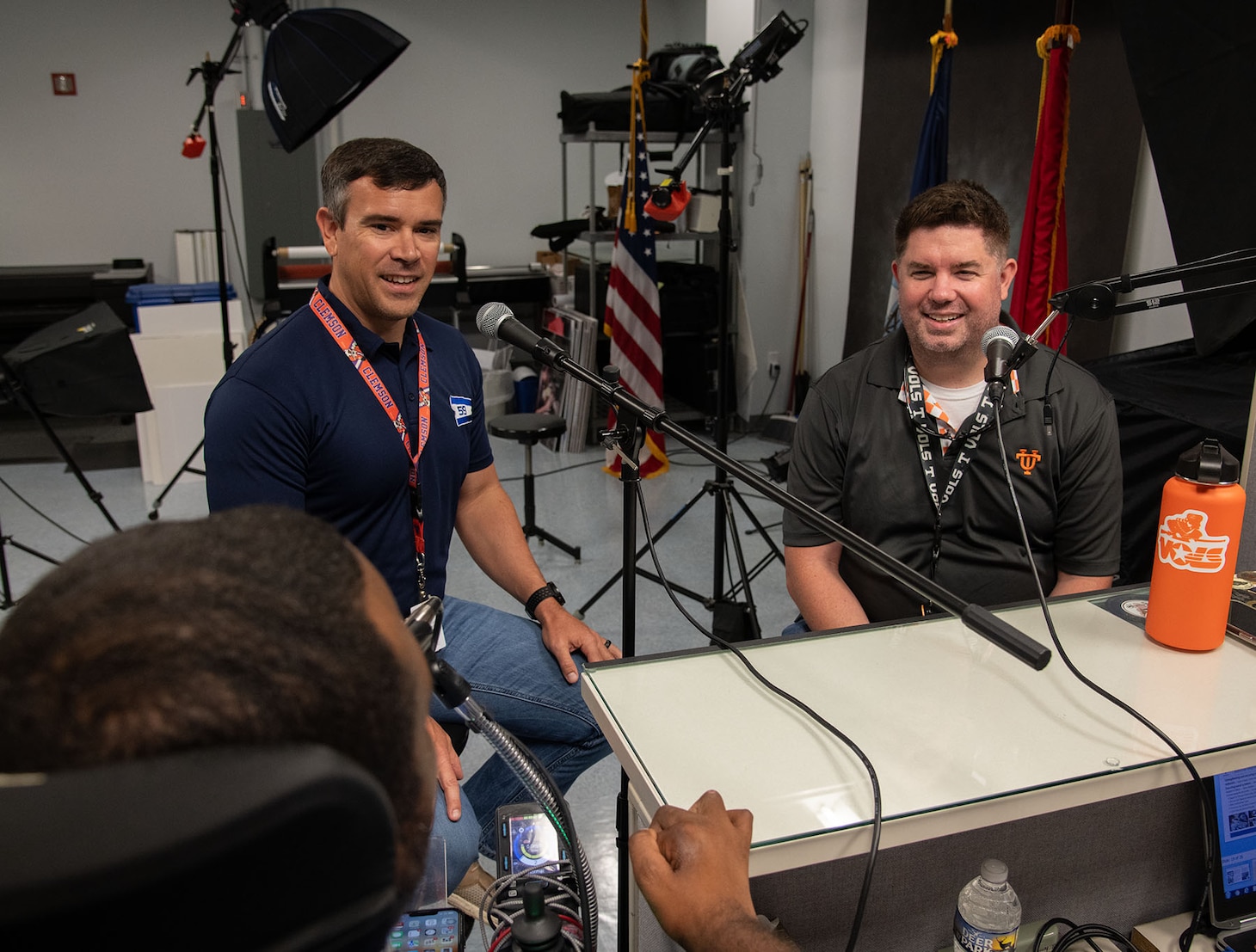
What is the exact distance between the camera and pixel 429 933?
1281 mm

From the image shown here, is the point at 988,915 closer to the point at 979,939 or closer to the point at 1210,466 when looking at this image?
the point at 979,939

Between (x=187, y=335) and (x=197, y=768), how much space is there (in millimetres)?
4611

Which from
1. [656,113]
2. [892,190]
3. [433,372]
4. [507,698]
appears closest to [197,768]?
[507,698]

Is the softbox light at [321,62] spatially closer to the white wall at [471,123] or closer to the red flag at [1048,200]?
the red flag at [1048,200]

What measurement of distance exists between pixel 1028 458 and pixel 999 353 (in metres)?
0.53

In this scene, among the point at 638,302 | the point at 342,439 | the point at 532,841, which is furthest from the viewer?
the point at 638,302

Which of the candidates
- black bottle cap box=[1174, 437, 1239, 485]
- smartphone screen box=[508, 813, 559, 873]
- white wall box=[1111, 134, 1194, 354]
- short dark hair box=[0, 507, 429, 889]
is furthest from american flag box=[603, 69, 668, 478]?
short dark hair box=[0, 507, 429, 889]

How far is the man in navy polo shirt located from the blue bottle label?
0.70m

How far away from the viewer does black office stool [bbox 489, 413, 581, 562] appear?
3494mm

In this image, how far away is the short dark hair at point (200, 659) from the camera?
1.37 ft

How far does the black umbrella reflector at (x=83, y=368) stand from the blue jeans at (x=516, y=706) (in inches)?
91.7

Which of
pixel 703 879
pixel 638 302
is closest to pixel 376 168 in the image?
pixel 703 879

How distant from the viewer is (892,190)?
14.8 ft

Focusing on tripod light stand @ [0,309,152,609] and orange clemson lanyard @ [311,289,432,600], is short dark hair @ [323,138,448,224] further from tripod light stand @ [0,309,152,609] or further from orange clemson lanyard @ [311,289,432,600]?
tripod light stand @ [0,309,152,609]
